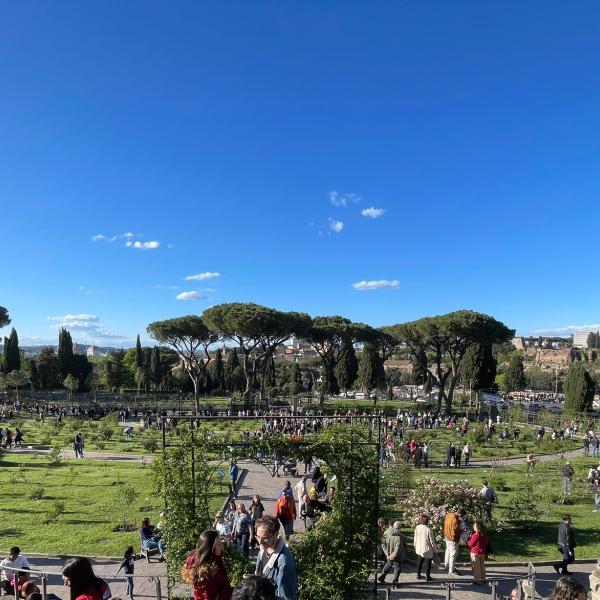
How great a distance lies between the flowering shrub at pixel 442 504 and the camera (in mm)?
10828

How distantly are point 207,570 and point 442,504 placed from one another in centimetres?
793

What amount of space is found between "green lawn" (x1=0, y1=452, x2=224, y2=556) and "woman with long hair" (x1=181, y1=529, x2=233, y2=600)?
400 centimetres

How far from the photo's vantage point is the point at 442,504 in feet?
36.4

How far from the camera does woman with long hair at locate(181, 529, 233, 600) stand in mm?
4453

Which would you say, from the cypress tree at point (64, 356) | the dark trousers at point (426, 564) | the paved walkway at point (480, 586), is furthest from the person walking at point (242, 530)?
the cypress tree at point (64, 356)

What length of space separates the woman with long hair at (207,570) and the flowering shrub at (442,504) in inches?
282

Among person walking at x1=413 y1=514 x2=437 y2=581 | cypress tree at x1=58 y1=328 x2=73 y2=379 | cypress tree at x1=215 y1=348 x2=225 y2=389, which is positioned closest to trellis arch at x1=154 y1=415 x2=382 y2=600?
person walking at x1=413 y1=514 x2=437 y2=581

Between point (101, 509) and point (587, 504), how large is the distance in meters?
14.2

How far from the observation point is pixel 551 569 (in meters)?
10.4

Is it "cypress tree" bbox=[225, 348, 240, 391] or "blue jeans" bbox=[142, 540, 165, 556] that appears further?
"cypress tree" bbox=[225, 348, 240, 391]

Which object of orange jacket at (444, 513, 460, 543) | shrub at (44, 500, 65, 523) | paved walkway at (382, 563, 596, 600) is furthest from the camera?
shrub at (44, 500, 65, 523)

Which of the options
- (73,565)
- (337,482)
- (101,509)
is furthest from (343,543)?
(101,509)

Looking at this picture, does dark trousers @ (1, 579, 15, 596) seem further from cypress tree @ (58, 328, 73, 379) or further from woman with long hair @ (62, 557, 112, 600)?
cypress tree @ (58, 328, 73, 379)

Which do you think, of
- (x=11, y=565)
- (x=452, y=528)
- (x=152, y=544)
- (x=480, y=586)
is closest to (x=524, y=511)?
(x=480, y=586)
